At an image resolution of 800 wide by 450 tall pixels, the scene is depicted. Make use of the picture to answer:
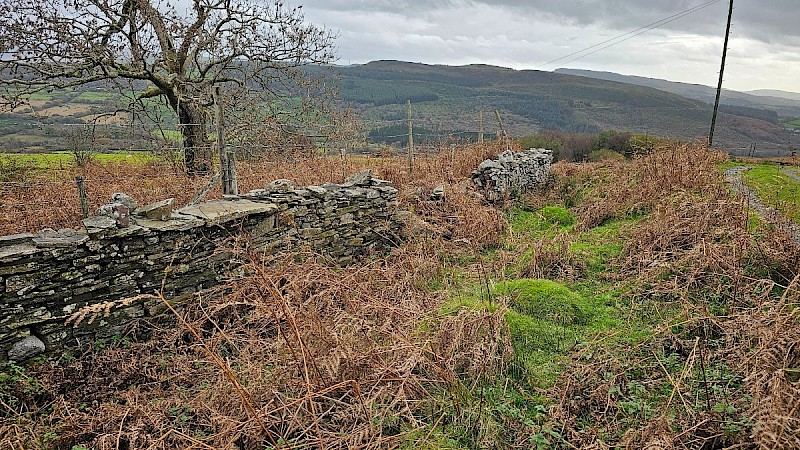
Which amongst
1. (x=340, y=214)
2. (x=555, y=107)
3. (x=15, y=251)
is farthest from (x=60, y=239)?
(x=555, y=107)

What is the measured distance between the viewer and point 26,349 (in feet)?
13.6

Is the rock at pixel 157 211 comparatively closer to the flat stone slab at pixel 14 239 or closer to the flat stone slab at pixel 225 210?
the flat stone slab at pixel 225 210

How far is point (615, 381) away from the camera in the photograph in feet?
12.7

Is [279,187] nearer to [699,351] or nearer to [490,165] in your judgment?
[699,351]

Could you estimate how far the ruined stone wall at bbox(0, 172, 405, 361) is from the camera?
4184 mm

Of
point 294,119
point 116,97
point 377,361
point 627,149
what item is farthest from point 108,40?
point 627,149

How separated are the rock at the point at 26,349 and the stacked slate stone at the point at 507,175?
8699 millimetres

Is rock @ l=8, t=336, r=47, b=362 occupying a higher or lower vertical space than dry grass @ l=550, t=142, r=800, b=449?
lower

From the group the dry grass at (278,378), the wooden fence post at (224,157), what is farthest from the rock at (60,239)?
the wooden fence post at (224,157)

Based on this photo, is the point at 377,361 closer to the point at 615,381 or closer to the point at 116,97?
the point at 615,381

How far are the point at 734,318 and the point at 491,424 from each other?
9.49 ft

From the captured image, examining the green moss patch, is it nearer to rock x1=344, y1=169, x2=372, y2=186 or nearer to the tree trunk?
rock x1=344, y1=169, x2=372, y2=186

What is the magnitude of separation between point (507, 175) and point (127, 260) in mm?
8898

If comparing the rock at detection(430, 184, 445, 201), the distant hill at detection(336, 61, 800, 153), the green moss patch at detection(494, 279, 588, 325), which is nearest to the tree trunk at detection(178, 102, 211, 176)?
the rock at detection(430, 184, 445, 201)
